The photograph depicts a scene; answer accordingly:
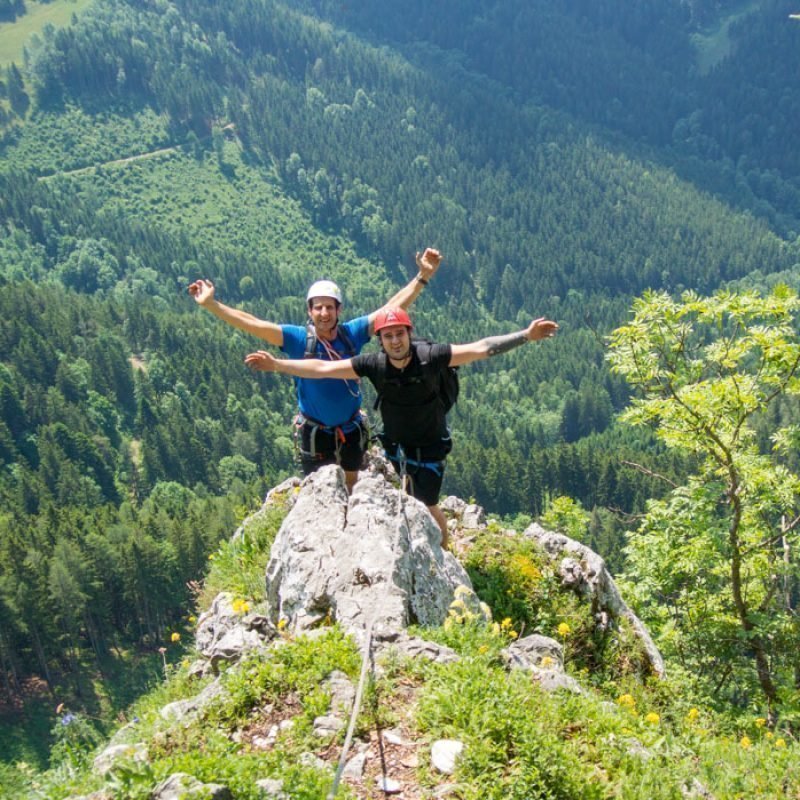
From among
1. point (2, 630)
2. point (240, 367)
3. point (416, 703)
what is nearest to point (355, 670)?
point (416, 703)

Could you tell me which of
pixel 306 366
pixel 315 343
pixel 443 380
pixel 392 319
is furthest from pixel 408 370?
pixel 315 343

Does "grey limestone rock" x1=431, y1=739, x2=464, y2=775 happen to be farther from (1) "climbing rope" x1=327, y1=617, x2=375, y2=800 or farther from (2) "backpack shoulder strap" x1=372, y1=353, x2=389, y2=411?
(2) "backpack shoulder strap" x1=372, y1=353, x2=389, y2=411

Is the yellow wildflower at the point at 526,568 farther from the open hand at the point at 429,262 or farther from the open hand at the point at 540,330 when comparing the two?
the open hand at the point at 429,262

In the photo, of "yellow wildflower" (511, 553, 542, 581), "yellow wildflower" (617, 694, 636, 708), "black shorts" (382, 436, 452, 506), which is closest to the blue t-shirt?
"black shorts" (382, 436, 452, 506)

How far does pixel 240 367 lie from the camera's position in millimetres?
142625

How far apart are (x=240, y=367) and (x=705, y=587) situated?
436ft

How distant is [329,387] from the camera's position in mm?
9805

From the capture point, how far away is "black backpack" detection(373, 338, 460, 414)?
845 centimetres

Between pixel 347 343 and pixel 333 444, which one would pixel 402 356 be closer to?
pixel 347 343

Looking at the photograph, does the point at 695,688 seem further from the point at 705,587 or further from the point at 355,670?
the point at 355,670

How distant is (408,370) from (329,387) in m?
1.69

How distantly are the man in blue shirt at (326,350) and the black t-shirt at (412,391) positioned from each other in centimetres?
90

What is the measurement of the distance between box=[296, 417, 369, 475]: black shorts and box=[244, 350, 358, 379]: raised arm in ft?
5.74

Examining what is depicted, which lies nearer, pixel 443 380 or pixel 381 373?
pixel 381 373
